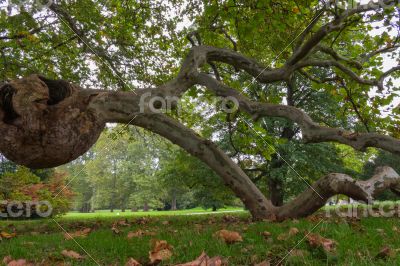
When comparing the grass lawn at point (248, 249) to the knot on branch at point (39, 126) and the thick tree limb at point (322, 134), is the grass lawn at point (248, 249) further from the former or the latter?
the thick tree limb at point (322, 134)

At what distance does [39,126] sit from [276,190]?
16.0m

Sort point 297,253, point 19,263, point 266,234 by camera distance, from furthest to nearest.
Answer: point 266,234, point 19,263, point 297,253

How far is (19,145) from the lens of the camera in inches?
199

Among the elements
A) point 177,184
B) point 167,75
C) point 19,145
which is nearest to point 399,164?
point 177,184

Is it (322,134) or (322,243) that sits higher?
(322,134)

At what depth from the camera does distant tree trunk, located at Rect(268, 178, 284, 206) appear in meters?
19.0

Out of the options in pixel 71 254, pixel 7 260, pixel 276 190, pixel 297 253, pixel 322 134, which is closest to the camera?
pixel 297 253

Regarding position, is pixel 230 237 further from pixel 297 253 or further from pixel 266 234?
pixel 297 253

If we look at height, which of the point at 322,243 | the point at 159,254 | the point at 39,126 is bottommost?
the point at 159,254

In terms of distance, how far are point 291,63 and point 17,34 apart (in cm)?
732

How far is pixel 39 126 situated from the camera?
16.6 ft

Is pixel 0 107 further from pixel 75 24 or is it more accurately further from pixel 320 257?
pixel 75 24

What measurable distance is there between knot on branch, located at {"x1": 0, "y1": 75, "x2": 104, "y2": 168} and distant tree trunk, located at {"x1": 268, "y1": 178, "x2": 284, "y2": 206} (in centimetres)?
1498

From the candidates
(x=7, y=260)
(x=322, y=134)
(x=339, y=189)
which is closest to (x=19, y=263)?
(x=7, y=260)
